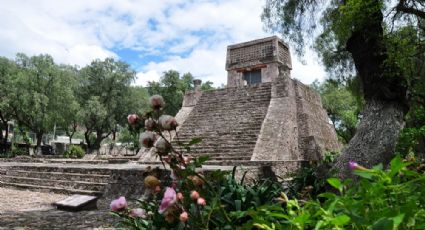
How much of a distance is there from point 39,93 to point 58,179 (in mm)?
18535

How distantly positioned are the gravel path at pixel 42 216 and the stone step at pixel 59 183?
110 centimetres

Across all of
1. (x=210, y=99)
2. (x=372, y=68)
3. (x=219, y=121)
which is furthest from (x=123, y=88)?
(x=372, y=68)

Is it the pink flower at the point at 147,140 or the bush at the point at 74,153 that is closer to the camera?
the pink flower at the point at 147,140

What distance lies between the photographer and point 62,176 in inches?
430

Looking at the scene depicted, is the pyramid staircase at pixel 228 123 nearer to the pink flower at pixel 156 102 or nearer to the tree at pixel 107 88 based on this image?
the pink flower at pixel 156 102

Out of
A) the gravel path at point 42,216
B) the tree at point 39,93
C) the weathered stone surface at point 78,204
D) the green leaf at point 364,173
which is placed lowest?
the gravel path at point 42,216

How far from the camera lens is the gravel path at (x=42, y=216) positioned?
5.36m

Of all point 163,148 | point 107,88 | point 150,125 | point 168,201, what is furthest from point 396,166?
point 107,88

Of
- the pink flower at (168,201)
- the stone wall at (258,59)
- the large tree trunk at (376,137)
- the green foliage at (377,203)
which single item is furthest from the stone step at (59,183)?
the stone wall at (258,59)

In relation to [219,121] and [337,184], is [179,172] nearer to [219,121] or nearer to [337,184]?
[337,184]

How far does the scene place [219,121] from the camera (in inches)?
624

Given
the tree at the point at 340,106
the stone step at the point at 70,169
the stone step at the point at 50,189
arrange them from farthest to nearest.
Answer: the tree at the point at 340,106, the stone step at the point at 70,169, the stone step at the point at 50,189

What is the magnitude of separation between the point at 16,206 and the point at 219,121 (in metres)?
9.58

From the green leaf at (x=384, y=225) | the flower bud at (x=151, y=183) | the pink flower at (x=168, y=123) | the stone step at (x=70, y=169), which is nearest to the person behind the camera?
the green leaf at (x=384, y=225)
